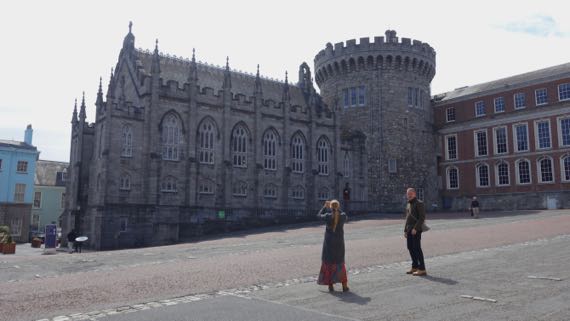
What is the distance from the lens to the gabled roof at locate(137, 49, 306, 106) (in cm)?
4236

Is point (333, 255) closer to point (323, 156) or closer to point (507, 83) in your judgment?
point (323, 156)

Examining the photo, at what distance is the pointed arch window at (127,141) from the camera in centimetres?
3609

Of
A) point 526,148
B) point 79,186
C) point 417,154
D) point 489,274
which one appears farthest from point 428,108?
point 489,274

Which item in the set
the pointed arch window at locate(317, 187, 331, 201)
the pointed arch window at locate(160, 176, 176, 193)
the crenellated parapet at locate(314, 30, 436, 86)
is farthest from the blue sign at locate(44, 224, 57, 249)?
the crenellated parapet at locate(314, 30, 436, 86)

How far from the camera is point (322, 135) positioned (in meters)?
47.8

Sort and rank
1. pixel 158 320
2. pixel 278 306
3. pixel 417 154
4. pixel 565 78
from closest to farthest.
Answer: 1. pixel 158 320
2. pixel 278 306
3. pixel 565 78
4. pixel 417 154

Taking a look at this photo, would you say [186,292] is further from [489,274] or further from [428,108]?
[428,108]

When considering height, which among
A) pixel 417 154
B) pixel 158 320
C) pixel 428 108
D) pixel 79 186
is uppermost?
pixel 428 108

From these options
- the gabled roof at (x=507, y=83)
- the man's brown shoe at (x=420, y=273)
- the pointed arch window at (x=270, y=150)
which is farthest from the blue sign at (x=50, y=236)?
the gabled roof at (x=507, y=83)

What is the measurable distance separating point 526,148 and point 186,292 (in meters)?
44.6

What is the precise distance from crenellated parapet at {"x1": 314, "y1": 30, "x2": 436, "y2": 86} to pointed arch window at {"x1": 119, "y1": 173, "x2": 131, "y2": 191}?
26551 millimetres

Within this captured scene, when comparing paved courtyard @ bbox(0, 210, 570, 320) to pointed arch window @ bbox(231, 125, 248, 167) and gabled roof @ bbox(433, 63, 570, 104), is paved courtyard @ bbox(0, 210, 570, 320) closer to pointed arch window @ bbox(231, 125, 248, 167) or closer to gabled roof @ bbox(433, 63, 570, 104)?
pointed arch window @ bbox(231, 125, 248, 167)

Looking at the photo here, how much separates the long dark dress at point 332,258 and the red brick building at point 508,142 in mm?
40692

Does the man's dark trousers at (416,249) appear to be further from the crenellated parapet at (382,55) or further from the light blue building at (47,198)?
the light blue building at (47,198)
